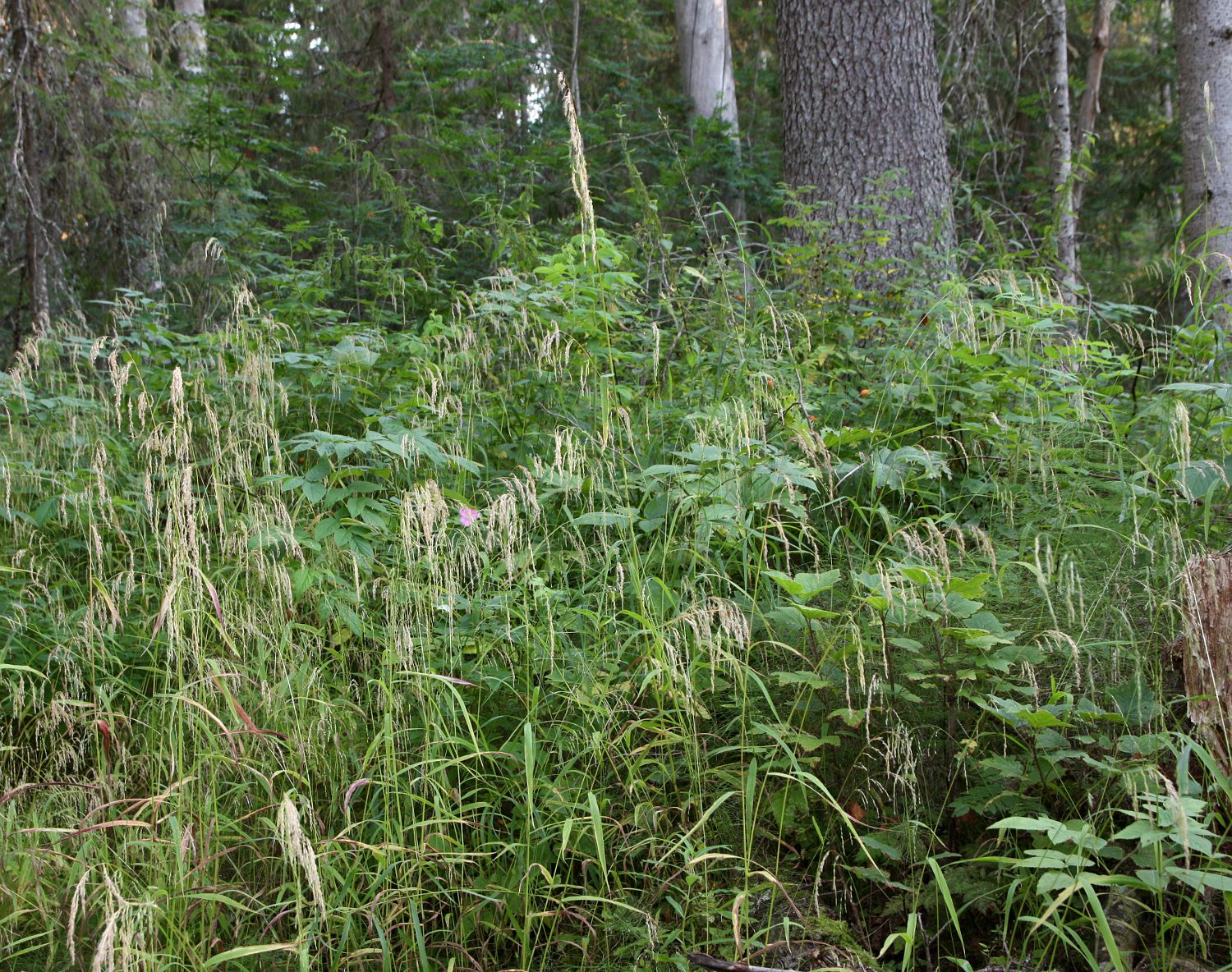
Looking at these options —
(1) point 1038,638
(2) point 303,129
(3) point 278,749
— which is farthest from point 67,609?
(2) point 303,129

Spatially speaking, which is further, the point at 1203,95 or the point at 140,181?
the point at 140,181

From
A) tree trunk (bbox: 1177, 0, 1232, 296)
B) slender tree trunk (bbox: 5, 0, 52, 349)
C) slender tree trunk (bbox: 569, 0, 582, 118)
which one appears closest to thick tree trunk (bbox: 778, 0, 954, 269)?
slender tree trunk (bbox: 569, 0, 582, 118)

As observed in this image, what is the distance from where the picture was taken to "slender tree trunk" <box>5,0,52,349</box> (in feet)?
19.4

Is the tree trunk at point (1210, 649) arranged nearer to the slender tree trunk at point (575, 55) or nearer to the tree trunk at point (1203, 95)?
the slender tree trunk at point (575, 55)

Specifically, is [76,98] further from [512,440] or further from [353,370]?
[512,440]

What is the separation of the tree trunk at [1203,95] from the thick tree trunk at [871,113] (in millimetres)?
→ 1691

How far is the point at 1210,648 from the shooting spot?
207 centimetres

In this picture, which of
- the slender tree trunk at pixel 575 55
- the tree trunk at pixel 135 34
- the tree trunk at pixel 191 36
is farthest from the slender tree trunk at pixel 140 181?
the slender tree trunk at pixel 575 55

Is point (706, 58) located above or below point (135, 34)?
above

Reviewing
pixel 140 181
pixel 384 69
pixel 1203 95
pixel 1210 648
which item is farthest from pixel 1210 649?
pixel 384 69

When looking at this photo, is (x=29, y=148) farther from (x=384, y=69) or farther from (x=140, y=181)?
(x=384, y=69)

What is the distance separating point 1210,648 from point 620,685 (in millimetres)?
1291

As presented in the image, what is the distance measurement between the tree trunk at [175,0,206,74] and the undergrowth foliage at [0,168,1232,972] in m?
6.13

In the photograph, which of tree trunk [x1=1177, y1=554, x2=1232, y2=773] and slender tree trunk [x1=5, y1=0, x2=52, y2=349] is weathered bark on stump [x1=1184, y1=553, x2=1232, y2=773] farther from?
slender tree trunk [x1=5, y1=0, x2=52, y2=349]
